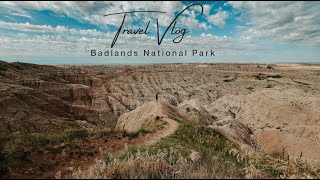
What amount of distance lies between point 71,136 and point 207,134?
20.0 feet

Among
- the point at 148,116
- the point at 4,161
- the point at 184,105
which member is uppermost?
the point at 4,161

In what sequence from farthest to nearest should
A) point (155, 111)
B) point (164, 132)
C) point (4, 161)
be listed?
point (155, 111) < point (164, 132) < point (4, 161)

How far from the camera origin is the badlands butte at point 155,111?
15.4 m

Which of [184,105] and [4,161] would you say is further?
[184,105]

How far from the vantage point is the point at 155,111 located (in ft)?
66.5

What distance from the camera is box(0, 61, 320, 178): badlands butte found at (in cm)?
1538

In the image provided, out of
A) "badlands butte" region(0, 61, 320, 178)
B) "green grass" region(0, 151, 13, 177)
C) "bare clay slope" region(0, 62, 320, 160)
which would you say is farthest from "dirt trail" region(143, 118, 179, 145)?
"green grass" region(0, 151, 13, 177)

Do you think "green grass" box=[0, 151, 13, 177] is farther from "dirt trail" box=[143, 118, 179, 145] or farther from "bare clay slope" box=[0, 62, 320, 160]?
"bare clay slope" box=[0, 62, 320, 160]

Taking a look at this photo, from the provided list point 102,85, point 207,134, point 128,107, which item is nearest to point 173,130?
point 207,134

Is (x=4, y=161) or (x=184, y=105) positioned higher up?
(x=4, y=161)

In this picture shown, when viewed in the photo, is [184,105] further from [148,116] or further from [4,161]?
[4,161]

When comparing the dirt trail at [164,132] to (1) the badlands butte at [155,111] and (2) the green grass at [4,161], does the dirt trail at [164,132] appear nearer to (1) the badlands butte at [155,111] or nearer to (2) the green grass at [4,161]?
(1) the badlands butte at [155,111]

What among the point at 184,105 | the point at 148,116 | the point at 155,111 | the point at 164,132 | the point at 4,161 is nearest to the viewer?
the point at 4,161

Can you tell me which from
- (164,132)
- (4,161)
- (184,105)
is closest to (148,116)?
(164,132)
